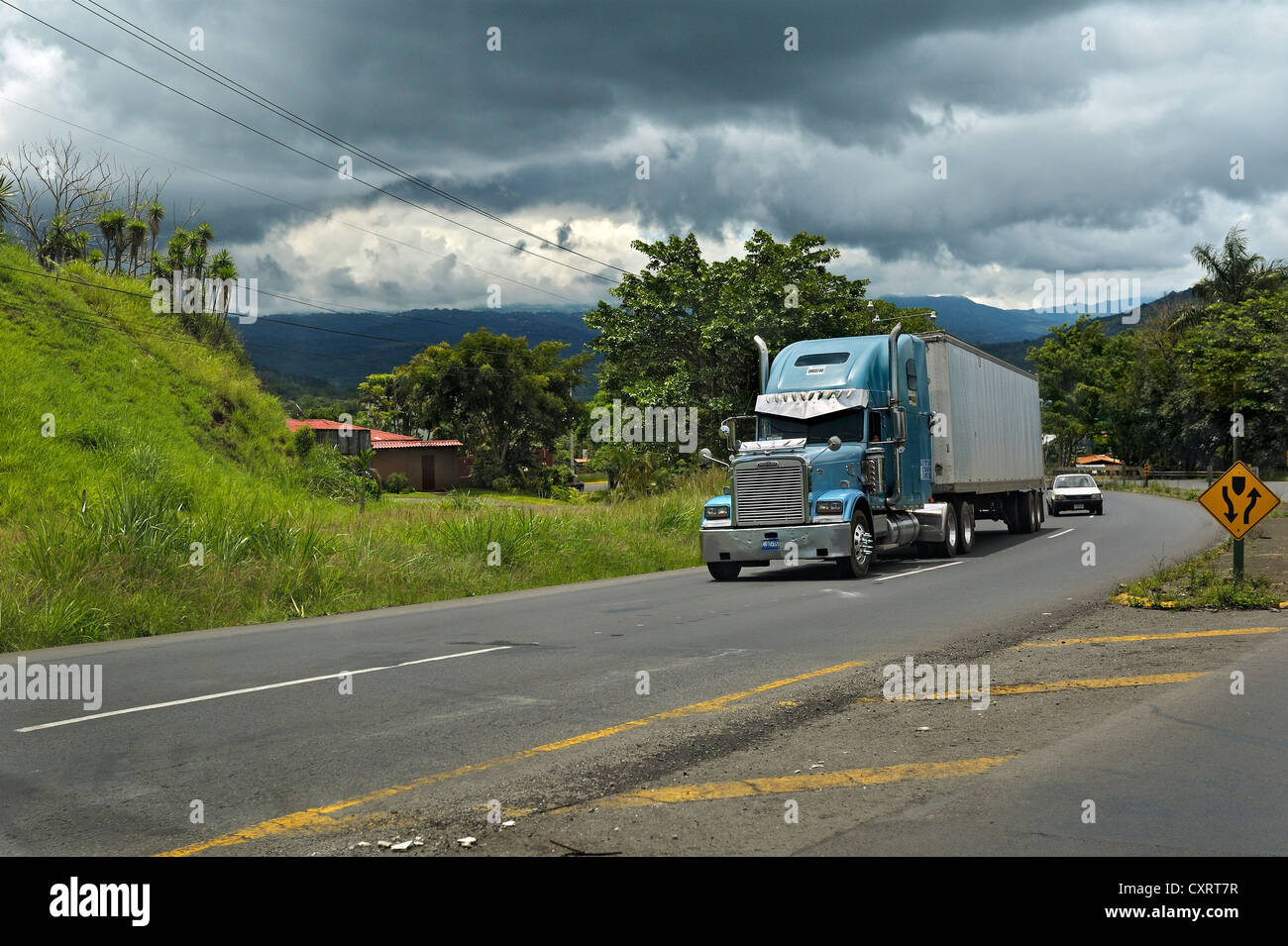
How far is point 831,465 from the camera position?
18531mm

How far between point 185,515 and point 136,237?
158ft

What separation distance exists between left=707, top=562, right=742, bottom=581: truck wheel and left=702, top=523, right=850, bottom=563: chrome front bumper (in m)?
0.31

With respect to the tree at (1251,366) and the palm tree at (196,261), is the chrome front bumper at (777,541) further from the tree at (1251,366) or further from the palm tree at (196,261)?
the palm tree at (196,261)

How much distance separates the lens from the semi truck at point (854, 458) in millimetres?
17859

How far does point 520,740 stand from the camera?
22.6 feet

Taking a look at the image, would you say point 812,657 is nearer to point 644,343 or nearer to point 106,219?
point 644,343

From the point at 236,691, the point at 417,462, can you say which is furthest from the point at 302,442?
the point at 417,462

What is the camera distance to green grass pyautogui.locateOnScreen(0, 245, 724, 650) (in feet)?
44.5

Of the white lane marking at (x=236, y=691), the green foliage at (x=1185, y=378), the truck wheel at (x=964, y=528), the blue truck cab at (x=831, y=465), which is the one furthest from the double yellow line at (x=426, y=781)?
the green foliage at (x=1185, y=378)

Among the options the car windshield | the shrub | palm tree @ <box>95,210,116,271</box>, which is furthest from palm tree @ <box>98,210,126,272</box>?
the car windshield

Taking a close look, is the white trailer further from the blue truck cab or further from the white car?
the white car

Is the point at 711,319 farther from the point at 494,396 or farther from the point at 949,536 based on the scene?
the point at 494,396
